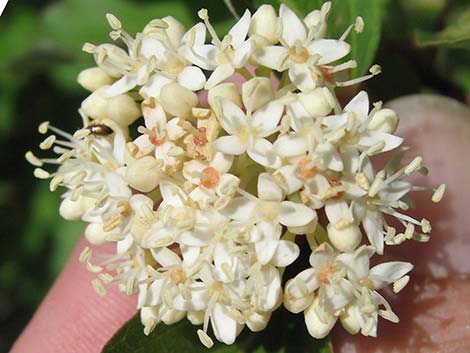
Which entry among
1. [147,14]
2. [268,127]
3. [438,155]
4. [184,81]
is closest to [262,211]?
[268,127]

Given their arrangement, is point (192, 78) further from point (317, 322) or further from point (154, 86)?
point (317, 322)

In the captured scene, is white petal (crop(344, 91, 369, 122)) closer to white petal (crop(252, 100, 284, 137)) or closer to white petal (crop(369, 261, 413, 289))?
white petal (crop(252, 100, 284, 137))

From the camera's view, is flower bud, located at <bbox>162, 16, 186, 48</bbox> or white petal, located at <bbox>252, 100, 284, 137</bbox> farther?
flower bud, located at <bbox>162, 16, 186, 48</bbox>

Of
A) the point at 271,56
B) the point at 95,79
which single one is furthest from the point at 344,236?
the point at 95,79

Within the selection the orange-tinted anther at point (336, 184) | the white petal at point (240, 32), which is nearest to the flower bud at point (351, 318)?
the orange-tinted anther at point (336, 184)

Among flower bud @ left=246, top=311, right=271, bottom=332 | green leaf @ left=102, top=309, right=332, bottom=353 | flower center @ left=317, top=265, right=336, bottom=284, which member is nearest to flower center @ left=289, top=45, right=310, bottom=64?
flower center @ left=317, top=265, right=336, bottom=284
